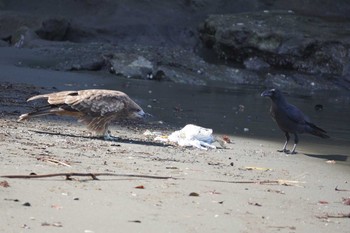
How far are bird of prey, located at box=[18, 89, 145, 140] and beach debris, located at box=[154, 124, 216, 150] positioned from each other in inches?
21.6

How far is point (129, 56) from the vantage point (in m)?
16.1

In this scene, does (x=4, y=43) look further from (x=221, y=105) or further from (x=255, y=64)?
(x=221, y=105)

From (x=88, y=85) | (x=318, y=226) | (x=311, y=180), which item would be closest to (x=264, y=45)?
(x=88, y=85)

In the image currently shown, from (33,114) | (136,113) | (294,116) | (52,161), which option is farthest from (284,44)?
(52,161)

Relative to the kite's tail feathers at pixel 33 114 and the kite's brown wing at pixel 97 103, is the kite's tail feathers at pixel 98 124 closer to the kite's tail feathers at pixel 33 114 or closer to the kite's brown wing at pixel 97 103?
the kite's brown wing at pixel 97 103

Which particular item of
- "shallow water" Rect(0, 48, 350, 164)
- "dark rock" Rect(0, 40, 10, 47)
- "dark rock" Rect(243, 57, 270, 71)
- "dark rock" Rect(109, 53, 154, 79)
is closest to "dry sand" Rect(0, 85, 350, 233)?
"shallow water" Rect(0, 48, 350, 164)

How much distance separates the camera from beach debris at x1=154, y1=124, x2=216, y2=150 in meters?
9.07

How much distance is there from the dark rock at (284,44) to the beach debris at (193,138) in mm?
9767

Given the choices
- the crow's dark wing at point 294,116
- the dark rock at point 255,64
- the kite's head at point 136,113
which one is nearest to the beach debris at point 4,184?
the kite's head at point 136,113

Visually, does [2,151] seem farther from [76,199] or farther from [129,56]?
[129,56]

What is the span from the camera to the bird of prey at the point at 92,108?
911cm

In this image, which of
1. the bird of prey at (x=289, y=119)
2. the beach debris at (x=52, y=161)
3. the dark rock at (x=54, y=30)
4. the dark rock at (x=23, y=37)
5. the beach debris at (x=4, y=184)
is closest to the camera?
the beach debris at (x=4, y=184)

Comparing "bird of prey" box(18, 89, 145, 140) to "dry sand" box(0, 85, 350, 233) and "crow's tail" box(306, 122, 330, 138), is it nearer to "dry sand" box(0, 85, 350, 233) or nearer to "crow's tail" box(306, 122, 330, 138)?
"dry sand" box(0, 85, 350, 233)

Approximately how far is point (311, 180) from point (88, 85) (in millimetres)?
6624
